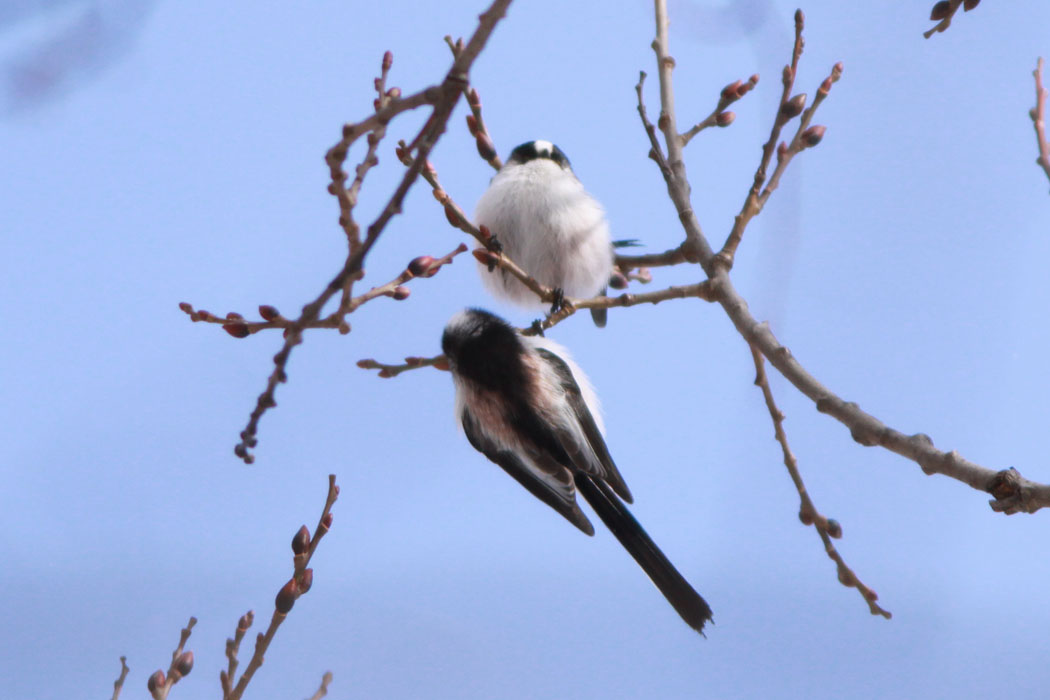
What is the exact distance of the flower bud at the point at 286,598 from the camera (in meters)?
1.46

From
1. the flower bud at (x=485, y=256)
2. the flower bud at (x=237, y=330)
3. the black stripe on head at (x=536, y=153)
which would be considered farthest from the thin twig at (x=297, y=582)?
the black stripe on head at (x=536, y=153)

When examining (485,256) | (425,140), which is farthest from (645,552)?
(425,140)

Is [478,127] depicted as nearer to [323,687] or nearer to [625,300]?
[625,300]

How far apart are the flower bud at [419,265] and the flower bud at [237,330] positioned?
300mm

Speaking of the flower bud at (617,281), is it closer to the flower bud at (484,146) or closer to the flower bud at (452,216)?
the flower bud at (484,146)

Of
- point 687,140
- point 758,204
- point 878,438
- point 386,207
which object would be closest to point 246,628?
point 386,207

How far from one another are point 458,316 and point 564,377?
1.01 feet

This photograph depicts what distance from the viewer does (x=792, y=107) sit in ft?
6.11

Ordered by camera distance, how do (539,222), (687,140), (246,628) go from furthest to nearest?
(539,222)
(687,140)
(246,628)

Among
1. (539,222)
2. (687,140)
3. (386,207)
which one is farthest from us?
(539,222)

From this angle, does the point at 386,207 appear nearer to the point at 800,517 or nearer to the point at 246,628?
the point at 246,628

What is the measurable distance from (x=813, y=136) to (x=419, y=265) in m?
0.93

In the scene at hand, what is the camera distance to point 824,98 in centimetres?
194

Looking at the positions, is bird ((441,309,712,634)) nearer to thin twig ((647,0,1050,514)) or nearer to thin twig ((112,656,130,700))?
thin twig ((647,0,1050,514))
